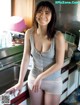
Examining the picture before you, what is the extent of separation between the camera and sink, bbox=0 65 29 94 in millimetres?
1906

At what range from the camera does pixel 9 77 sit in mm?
2035

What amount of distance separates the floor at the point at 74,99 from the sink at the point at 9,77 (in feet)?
2.30

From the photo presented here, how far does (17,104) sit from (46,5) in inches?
27.9

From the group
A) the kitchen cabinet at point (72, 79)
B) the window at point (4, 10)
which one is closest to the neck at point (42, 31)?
the kitchen cabinet at point (72, 79)

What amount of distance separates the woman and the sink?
0.29m

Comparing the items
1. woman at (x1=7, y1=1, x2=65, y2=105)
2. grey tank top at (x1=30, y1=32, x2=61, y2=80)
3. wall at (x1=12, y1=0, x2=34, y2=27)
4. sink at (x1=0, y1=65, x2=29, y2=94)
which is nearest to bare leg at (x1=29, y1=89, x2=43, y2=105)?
woman at (x1=7, y1=1, x2=65, y2=105)

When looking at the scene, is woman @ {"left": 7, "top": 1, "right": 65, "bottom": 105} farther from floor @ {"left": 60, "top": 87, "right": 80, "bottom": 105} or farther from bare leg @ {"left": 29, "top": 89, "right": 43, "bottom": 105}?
floor @ {"left": 60, "top": 87, "right": 80, "bottom": 105}

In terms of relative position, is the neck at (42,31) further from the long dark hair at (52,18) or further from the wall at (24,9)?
the wall at (24,9)

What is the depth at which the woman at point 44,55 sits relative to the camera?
1.55 metres

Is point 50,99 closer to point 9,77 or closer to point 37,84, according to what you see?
point 37,84

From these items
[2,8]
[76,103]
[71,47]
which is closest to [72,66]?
[71,47]

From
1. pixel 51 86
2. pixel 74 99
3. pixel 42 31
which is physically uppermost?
pixel 42 31

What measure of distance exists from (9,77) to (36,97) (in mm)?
466

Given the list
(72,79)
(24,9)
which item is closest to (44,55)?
(72,79)
